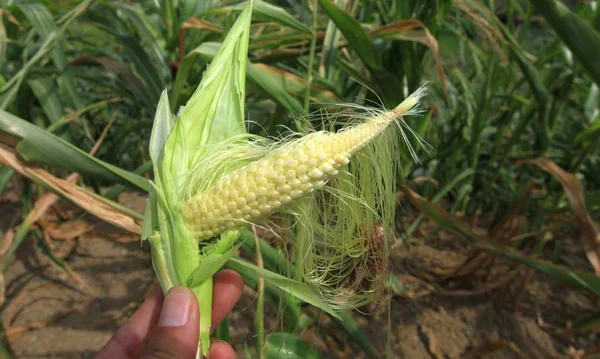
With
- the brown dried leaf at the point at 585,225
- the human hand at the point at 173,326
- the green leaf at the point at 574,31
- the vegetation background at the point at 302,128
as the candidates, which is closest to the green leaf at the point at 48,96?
the vegetation background at the point at 302,128

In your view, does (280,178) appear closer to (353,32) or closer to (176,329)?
(176,329)

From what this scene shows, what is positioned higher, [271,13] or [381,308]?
[271,13]

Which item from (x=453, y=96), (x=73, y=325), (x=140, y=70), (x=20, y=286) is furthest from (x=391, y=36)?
(x=20, y=286)

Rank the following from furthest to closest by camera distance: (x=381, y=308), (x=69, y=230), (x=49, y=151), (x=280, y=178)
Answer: (x=69, y=230) → (x=381, y=308) → (x=49, y=151) → (x=280, y=178)

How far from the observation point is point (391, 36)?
0.87 meters

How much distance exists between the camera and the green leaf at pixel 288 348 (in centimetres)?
72

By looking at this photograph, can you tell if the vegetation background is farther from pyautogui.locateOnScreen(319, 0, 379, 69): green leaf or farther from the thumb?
the thumb

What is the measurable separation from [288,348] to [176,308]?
276 mm

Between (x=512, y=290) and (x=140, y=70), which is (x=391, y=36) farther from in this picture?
(x=512, y=290)

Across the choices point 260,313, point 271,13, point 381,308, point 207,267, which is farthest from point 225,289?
point 381,308

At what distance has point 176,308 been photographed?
20.2 inches

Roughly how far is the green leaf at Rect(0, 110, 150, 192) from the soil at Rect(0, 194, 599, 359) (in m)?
0.64

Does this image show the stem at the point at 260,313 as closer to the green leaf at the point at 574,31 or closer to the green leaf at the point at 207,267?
the green leaf at the point at 207,267

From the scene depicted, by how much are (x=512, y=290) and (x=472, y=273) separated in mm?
211
